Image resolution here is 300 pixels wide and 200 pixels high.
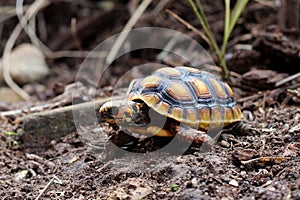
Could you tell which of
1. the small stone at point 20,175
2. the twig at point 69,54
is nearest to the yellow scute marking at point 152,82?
the small stone at point 20,175

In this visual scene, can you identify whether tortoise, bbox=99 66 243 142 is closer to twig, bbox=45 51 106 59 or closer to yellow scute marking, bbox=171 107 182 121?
yellow scute marking, bbox=171 107 182 121

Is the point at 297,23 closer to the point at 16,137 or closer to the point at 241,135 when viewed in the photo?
the point at 241,135

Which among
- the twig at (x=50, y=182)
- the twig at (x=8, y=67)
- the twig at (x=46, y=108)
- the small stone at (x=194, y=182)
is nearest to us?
the small stone at (x=194, y=182)

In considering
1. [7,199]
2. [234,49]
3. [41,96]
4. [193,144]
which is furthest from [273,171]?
[41,96]

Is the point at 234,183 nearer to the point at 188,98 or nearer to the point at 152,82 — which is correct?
the point at 188,98

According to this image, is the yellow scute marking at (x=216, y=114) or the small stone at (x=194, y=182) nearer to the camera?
the small stone at (x=194, y=182)

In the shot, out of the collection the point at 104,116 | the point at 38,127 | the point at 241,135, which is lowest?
the point at 38,127

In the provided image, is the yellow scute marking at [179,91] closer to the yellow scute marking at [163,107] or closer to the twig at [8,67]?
Result: the yellow scute marking at [163,107]
